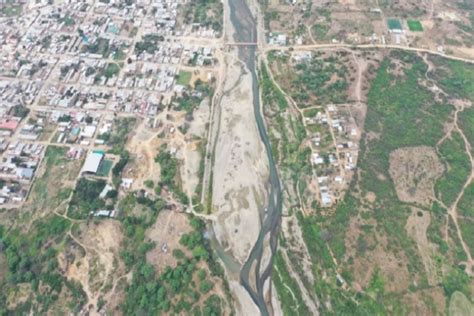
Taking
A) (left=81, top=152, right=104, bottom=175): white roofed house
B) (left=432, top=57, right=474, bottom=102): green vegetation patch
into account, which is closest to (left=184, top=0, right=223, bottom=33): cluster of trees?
(left=81, top=152, right=104, bottom=175): white roofed house

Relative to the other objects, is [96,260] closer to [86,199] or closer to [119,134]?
[86,199]

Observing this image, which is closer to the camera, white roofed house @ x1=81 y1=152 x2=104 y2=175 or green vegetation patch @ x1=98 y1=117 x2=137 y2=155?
white roofed house @ x1=81 y1=152 x2=104 y2=175

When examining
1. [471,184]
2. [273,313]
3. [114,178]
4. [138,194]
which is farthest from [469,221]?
[114,178]

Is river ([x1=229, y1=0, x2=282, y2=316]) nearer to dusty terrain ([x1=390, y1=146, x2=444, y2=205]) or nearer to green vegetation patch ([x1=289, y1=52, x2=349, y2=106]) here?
green vegetation patch ([x1=289, y1=52, x2=349, y2=106])

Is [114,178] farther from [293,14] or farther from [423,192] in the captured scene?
[293,14]

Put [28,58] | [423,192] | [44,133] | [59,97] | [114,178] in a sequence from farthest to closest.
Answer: [28,58]
[59,97]
[44,133]
[114,178]
[423,192]

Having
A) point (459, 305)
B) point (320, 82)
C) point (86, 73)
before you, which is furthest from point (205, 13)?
point (459, 305)

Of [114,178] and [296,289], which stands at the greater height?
[114,178]
